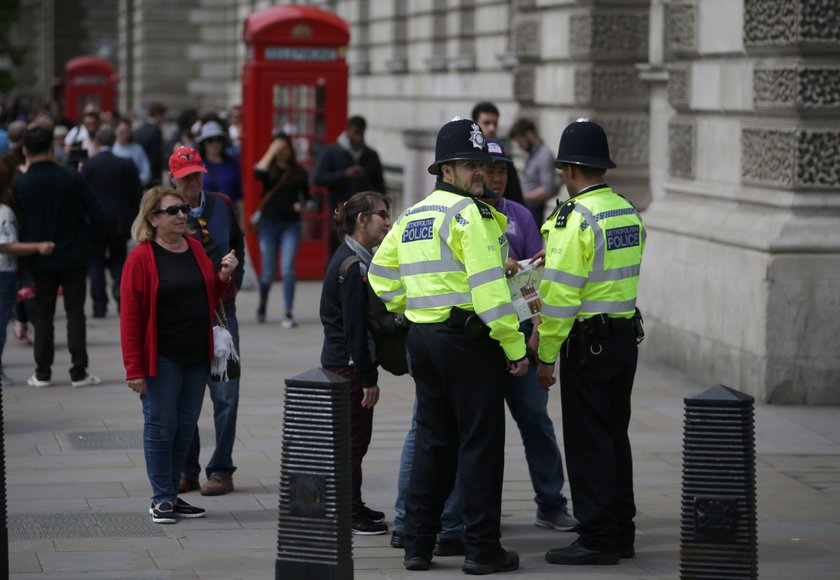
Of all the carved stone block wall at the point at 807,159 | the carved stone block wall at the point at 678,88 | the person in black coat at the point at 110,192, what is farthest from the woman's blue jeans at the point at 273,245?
the carved stone block wall at the point at 807,159

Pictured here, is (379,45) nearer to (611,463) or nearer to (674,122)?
(674,122)

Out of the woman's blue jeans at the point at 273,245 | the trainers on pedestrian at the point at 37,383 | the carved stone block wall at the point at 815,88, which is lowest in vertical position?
the trainers on pedestrian at the point at 37,383

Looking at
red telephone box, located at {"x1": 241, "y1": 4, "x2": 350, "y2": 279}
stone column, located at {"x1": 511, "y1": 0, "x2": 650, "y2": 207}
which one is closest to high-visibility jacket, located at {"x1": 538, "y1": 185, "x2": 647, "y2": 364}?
stone column, located at {"x1": 511, "y1": 0, "x2": 650, "y2": 207}

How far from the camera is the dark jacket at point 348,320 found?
6953mm

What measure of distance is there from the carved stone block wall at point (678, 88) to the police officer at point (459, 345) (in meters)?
5.92

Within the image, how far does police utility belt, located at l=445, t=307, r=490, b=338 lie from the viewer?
6.37 metres

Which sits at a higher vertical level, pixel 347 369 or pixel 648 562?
pixel 347 369

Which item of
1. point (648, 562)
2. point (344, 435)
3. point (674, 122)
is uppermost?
point (674, 122)

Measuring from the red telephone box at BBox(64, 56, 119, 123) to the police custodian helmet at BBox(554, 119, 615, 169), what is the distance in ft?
114

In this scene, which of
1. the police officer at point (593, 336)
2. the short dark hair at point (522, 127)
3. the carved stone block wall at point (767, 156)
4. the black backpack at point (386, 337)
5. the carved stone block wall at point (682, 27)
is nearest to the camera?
the police officer at point (593, 336)

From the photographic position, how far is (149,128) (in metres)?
22.7

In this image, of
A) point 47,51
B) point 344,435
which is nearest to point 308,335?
point 344,435

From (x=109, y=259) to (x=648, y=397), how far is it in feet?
21.6

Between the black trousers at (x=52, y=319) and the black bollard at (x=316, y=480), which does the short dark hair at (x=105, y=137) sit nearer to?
the black trousers at (x=52, y=319)
